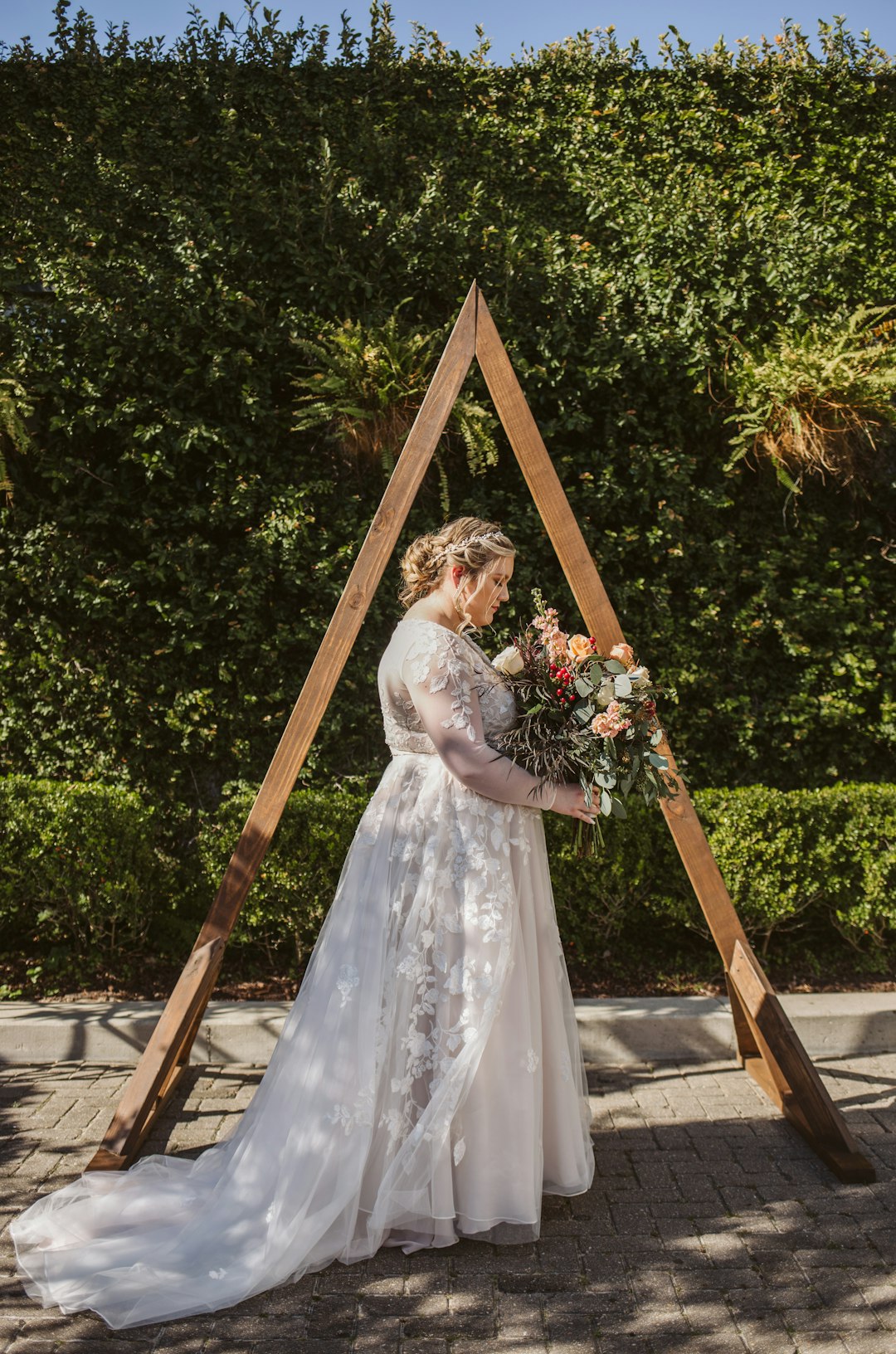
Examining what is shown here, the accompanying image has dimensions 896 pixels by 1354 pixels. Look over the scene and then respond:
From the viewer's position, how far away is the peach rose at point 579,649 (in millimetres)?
3301

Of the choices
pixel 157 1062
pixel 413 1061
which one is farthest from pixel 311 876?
pixel 413 1061

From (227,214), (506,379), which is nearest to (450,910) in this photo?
(506,379)

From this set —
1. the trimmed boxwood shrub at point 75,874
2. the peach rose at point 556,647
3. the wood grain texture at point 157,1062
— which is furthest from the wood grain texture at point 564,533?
the trimmed boxwood shrub at point 75,874

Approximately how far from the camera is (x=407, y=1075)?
3064 millimetres

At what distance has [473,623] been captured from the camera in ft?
11.1

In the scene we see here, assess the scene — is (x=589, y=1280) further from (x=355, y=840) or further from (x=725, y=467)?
(x=725, y=467)

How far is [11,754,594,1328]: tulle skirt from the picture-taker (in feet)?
9.48

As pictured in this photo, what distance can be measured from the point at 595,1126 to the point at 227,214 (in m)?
5.40

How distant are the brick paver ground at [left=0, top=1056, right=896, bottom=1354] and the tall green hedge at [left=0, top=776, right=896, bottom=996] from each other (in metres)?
1.29

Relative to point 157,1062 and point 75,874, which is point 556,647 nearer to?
point 157,1062

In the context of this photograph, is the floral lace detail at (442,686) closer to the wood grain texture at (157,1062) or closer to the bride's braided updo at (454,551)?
the bride's braided updo at (454,551)

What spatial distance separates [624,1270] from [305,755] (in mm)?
1952

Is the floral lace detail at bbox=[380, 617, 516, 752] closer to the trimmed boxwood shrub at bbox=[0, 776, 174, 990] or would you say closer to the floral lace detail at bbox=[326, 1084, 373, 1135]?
the floral lace detail at bbox=[326, 1084, 373, 1135]

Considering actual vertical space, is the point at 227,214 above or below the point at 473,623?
above
